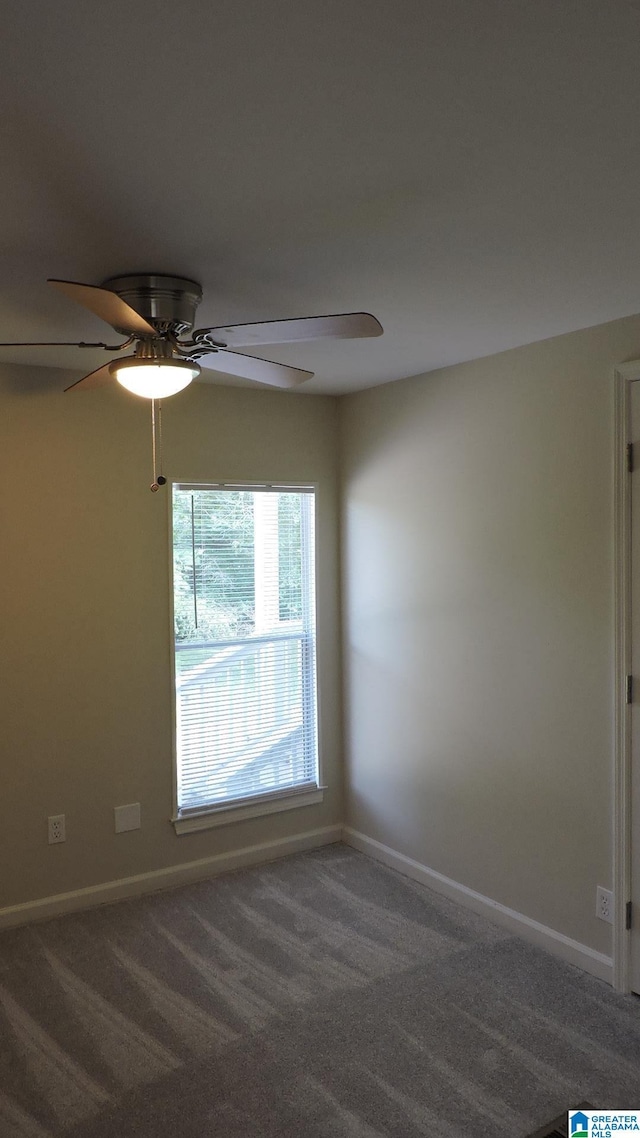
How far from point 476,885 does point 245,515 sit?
80.0 inches

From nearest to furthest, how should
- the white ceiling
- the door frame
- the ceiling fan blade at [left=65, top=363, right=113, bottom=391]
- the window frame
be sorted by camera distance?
the white ceiling
the ceiling fan blade at [left=65, top=363, right=113, bottom=391]
the door frame
the window frame

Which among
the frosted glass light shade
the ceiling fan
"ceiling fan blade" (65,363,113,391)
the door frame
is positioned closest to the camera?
the ceiling fan

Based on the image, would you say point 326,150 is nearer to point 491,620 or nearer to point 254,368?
point 254,368

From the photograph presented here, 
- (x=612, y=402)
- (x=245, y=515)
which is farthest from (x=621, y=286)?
(x=245, y=515)

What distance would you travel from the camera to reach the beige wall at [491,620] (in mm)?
3037

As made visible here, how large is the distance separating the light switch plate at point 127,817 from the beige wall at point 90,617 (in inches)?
1.3

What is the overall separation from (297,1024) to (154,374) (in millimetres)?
2173

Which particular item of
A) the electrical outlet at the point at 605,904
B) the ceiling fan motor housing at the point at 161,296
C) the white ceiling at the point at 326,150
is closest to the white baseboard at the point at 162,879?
the electrical outlet at the point at 605,904

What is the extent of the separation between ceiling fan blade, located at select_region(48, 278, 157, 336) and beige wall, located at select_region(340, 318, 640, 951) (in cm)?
170

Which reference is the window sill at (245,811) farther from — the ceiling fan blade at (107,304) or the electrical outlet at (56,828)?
the ceiling fan blade at (107,304)

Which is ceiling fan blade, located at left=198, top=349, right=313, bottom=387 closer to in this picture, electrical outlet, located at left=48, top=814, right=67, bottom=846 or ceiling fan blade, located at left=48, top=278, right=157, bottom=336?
ceiling fan blade, located at left=48, top=278, right=157, bottom=336

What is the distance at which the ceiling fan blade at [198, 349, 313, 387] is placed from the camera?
8.02 feet

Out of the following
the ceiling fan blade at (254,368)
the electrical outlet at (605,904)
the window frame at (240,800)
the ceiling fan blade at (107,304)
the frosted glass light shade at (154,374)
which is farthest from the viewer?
the window frame at (240,800)

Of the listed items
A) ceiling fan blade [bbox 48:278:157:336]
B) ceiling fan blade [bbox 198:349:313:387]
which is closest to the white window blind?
ceiling fan blade [bbox 198:349:313:387]
